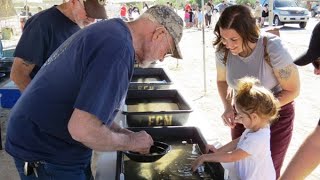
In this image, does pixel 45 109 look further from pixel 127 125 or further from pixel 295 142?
pixel 295 142

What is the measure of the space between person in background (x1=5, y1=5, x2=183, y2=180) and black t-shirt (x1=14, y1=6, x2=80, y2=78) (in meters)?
0.62

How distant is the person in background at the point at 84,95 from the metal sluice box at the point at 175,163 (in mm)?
160

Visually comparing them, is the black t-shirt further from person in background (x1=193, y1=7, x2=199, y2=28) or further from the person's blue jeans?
person in background (x1=193, y1=7, x2=199, y2=28)

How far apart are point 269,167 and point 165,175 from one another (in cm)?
44

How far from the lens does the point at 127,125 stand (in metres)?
1.89

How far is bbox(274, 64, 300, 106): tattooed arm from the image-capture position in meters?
1.73

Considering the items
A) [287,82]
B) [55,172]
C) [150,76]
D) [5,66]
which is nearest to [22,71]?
[55,172]

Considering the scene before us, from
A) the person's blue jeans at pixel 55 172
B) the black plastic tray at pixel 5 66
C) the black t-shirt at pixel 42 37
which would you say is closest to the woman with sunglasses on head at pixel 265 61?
the black t-shirt at pixel 42 37

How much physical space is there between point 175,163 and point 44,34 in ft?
2.88

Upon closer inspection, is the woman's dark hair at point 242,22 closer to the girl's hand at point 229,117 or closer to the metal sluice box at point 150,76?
the girl's hand at point 229,117

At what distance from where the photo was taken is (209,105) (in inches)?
200

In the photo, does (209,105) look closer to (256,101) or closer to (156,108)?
(156,108)

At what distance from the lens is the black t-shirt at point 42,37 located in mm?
1823

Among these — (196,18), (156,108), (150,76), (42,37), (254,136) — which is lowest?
(196,18)
